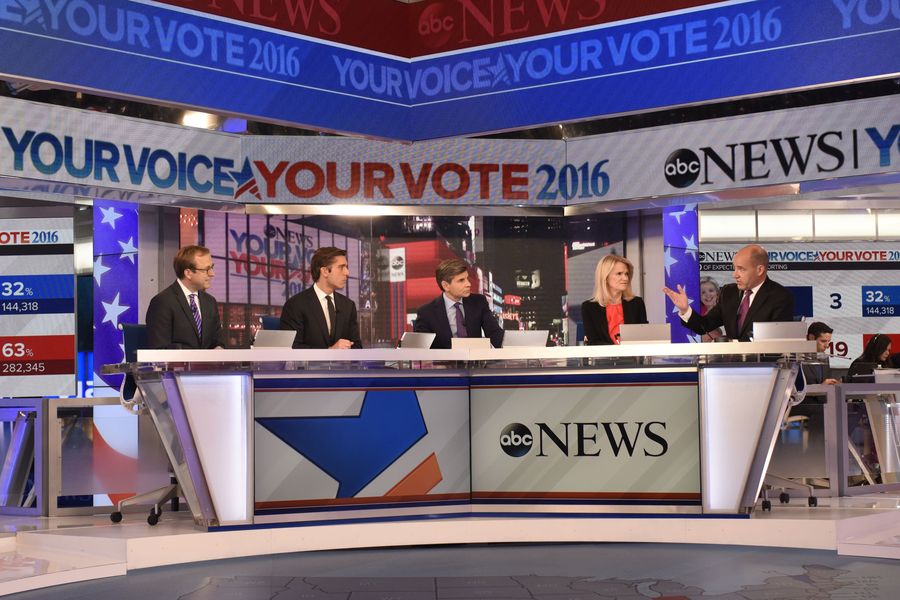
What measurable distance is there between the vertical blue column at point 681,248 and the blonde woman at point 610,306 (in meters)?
2.88

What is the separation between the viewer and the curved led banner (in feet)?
17.7

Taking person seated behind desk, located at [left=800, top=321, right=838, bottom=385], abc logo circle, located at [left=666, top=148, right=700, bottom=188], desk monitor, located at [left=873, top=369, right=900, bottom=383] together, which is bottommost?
desk monitor, located at [left=873, top=369, right=900, bottom=383]

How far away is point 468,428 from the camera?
6.18m

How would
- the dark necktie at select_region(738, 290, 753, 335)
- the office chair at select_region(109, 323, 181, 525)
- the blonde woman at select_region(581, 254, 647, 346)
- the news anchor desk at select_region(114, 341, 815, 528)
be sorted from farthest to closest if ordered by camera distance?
the blonde woman at select_region(581, 254, 647, 346)
the dark necktie at select_region(738, 290, 753, 335)
the office chair at select_region(109, 323, 181, 525)
the news anchor desk at select_region(114, 341, 815, 528)

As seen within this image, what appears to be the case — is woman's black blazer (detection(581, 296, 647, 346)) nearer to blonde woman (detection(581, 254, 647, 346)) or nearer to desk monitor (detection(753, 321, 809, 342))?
blonde woman (detection(581, 254, 647, 346))

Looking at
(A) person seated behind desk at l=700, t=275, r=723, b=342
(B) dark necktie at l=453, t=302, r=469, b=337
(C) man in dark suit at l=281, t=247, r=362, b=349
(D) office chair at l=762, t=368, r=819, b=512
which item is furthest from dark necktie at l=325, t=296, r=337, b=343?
(A) person seated behind desk at l=700, t=275, r=723, b=342

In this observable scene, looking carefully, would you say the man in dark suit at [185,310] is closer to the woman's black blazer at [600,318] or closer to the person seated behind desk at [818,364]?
the woman's black blazer at [600,318]

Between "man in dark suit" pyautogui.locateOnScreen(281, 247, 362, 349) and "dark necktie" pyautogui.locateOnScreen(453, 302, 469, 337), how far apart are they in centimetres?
63

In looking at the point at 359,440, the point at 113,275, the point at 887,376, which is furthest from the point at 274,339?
the point at 887,376

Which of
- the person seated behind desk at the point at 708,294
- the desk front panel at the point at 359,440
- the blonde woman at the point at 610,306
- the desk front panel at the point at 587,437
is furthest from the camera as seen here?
the person seated behind desk at the point at 708,294

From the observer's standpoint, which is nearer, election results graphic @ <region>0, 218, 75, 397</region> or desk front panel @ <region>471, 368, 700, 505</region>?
desk front panel @ <region>471, 368, 700, 505</region>

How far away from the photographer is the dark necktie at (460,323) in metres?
6.74

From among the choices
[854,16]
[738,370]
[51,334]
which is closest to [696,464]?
[738,370]

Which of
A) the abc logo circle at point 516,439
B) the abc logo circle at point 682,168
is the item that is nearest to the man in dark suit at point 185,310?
the abc logo circle at point 516,439
